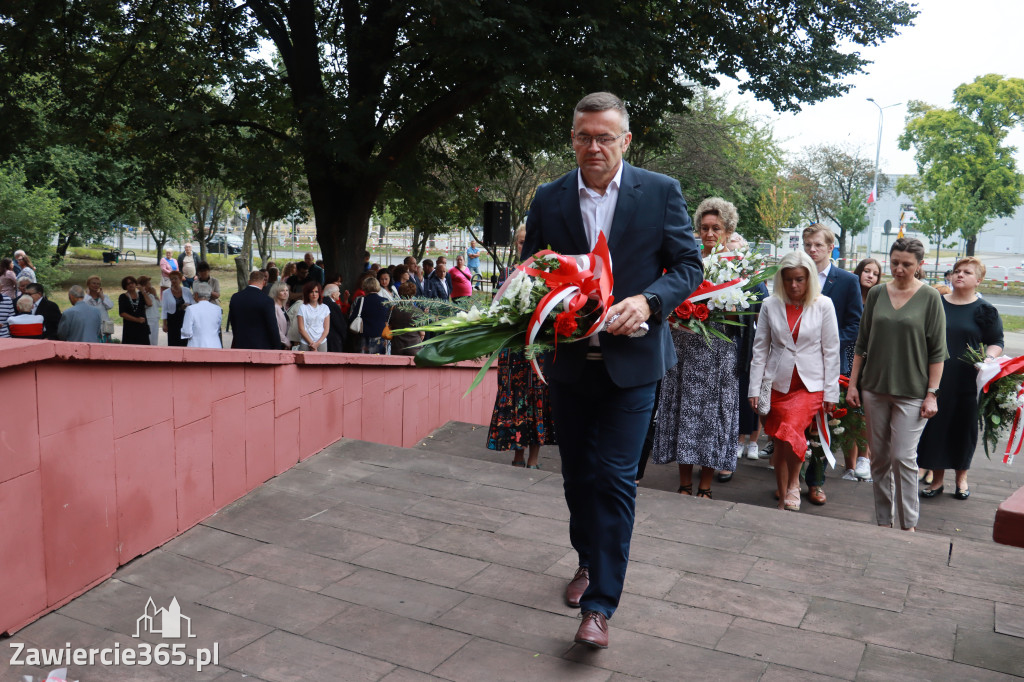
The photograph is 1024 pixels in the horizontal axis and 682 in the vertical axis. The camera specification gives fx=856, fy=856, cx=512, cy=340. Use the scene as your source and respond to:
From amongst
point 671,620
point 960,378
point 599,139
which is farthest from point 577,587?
point 960,378

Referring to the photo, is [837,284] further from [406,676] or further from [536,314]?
[406,676]

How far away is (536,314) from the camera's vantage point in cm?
309

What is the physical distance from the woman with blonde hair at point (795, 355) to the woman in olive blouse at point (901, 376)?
0.27 m

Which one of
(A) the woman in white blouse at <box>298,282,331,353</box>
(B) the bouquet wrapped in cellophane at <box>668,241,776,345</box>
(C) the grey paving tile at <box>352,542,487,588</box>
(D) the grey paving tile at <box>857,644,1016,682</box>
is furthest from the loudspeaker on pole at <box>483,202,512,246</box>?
(D) the grey paving tile at <box>857,644,1016,682</box>

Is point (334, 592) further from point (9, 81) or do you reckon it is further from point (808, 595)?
point (9, 81)

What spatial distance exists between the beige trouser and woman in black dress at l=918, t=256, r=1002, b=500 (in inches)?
47.4

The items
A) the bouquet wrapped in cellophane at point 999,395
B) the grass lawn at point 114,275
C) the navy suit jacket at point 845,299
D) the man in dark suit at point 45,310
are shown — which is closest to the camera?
the bouquet wrapped in cellophane at point 999,395

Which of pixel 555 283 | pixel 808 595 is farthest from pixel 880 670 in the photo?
pixel 555 283

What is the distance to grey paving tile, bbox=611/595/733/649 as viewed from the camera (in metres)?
3.35

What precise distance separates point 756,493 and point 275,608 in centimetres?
415

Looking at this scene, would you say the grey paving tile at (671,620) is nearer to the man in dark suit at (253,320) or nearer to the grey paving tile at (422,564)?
the grey paving tile at (422,564)

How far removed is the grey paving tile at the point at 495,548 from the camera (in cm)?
410

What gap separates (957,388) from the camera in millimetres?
6793

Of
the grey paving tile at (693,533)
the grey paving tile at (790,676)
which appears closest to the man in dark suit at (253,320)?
the grey paving tile at (693,533)
